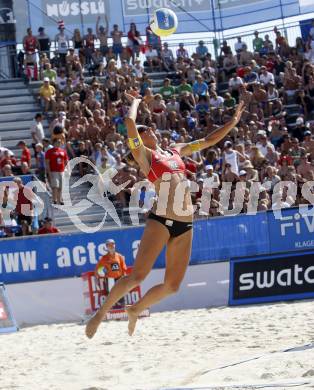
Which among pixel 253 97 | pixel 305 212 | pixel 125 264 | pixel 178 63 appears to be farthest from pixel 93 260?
pixel 178 63

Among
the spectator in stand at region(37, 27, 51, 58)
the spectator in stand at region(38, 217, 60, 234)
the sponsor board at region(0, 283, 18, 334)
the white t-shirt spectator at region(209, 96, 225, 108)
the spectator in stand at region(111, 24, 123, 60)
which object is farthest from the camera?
the spectator in stand at region(111, 24, 123, 60)

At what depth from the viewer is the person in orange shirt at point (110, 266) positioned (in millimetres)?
14289

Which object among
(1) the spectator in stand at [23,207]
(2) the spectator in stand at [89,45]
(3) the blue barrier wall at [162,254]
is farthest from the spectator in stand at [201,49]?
(3) the blue barrier wall at [162,254]

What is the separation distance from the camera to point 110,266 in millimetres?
14320

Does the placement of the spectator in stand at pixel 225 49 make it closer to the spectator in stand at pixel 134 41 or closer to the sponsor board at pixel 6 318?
the spectator in stand at pixel 134 41

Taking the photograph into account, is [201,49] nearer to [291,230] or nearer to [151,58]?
[151,58]

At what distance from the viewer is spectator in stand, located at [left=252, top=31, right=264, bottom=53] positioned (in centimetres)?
2279

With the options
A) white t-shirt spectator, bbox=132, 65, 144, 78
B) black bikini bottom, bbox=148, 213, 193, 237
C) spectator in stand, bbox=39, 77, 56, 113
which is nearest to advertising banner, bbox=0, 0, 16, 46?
spectator in stand, bbox=39, 77, 56, 113

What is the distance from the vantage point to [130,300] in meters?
14.5

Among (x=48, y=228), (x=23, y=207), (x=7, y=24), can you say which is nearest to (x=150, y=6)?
(x=7, y=24)

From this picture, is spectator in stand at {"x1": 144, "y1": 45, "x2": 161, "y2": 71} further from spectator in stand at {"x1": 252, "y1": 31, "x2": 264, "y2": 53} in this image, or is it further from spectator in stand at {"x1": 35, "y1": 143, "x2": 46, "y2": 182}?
spectator in stand at {"x1": 35, "y1": 143, "x2": 46, "y2": 182}

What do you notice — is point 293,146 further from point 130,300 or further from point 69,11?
point 69,11

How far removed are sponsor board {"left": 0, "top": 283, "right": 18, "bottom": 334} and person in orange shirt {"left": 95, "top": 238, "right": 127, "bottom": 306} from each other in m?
1.49

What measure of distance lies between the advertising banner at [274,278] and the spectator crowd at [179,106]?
1.79 metres
